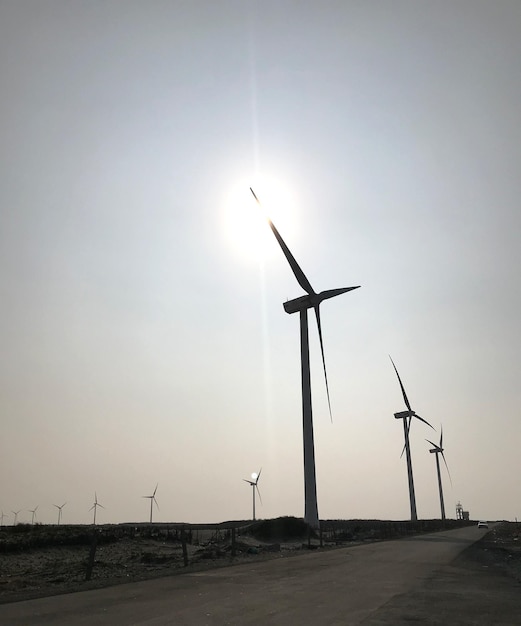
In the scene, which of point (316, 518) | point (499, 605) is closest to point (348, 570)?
point (499, 605)

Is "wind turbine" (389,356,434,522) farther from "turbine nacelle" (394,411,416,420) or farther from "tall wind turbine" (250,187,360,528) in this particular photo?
"tall wind turbine" (250,187,360,528)

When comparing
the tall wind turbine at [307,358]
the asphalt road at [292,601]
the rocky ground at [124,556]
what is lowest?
the rocky ground at [124,556]

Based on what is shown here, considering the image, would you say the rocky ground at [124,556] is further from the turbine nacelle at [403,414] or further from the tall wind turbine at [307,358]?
the turbine nacelle at [403,414]

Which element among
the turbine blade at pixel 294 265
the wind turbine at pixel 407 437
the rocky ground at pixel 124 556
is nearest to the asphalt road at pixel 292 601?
the rocky ground at pixel 124 556

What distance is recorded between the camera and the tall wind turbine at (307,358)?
60156 mm

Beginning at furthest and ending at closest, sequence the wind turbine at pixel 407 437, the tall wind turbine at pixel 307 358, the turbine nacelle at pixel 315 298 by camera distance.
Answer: the wind turbine at pixel 407 437
the turbine nacelle at pixel 315 298
the tall wind turbine at pixel 307 358

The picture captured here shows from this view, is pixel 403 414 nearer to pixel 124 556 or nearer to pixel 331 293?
pixel 331 293

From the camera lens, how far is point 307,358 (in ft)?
210

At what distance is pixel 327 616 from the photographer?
45.2ft

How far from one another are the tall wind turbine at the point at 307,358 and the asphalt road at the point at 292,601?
114 feet

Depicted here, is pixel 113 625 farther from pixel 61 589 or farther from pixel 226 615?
pixel 61 589

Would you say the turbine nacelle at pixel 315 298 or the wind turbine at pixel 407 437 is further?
the wind turbine at pixel 407 437

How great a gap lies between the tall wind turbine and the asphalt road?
1371 inches

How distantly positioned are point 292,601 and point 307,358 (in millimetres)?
47941
